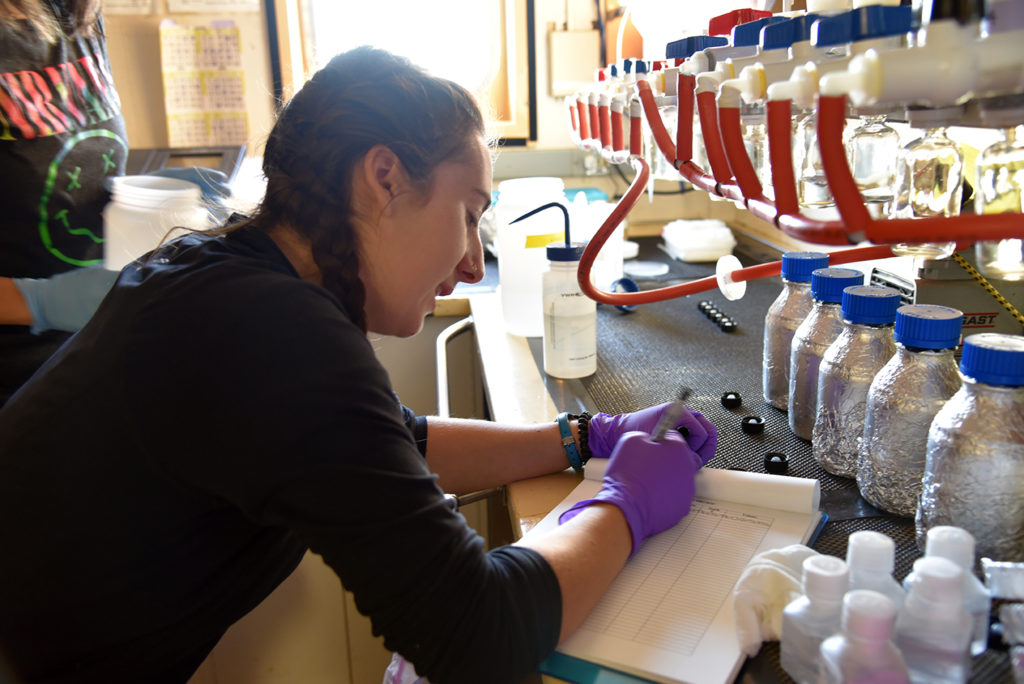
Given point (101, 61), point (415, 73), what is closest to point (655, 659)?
point (415, 73)

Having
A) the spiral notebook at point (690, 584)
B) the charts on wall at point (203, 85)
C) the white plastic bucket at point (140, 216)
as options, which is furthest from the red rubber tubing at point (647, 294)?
the charts on wall at point (203, 85)

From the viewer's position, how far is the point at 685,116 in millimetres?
1072

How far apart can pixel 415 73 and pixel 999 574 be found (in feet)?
2.63

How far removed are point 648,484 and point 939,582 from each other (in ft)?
1.18

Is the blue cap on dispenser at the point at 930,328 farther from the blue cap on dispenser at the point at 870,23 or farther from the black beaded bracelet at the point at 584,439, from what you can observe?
the black beaded bracelet at the point at 584,439

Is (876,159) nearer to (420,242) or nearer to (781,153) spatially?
(781,153)

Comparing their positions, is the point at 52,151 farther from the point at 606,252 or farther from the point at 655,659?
the point at 655,659

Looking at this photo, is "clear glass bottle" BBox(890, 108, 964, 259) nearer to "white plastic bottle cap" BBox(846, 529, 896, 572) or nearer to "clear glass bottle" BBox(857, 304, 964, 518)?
"clear glass bottle" BBox(857, 304, 964, 518)

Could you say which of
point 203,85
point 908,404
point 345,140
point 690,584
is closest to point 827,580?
point 690,584

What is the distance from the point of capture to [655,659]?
0.71 meters

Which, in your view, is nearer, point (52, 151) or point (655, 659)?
point (655, 659)

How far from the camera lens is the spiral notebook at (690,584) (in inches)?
27.8

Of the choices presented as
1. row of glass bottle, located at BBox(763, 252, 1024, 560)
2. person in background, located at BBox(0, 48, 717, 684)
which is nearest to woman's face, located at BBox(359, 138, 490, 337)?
person in background, located at BBox(0, 48, 717, 684)

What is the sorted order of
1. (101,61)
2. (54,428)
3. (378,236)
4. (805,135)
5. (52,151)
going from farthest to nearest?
1. (101,61)
2. (52,151)
3. (805,135)
4. (378,236)
5. (54,428)
